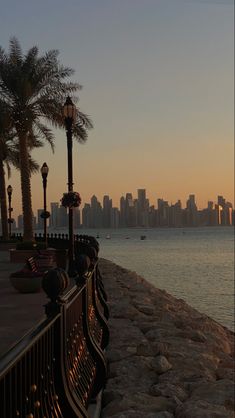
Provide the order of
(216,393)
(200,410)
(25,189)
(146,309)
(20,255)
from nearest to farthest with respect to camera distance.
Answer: (200,410) → (216,393) → (146,309) → (20,255) → (25,189)

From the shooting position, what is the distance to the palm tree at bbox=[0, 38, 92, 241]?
86.9ft

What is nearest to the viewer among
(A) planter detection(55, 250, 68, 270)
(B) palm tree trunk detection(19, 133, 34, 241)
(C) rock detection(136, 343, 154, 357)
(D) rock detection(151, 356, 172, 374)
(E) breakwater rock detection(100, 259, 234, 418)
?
(E) breakwater rock detection(100, 259, 234, 418)

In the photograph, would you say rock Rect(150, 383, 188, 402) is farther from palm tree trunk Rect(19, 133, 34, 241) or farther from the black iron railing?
palm tree trunk Rect(19, 133, 34, 241)

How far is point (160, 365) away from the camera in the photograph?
8.49 meters

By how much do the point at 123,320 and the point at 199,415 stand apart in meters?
6.04

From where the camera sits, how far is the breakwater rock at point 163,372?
21.5 ft

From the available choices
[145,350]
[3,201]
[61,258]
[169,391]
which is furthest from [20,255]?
[169,391]

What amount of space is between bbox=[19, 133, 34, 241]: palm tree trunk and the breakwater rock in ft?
49.6

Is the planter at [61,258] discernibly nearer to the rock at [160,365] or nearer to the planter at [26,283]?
the planter at [26,283]

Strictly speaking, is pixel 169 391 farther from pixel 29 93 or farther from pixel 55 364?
pixel 29 93

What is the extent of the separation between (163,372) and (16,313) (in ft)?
10.4

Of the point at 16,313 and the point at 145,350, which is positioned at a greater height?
the point at 16,313

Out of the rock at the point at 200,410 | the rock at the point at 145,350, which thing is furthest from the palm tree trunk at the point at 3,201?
the rock at the point at 200,410

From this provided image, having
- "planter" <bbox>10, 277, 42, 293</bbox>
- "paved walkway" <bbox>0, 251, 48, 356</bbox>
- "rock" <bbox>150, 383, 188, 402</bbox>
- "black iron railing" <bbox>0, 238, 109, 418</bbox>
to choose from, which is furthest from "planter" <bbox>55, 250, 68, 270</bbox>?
"black iron railing" <bbox>0, 238, 109, 418</bbox>
